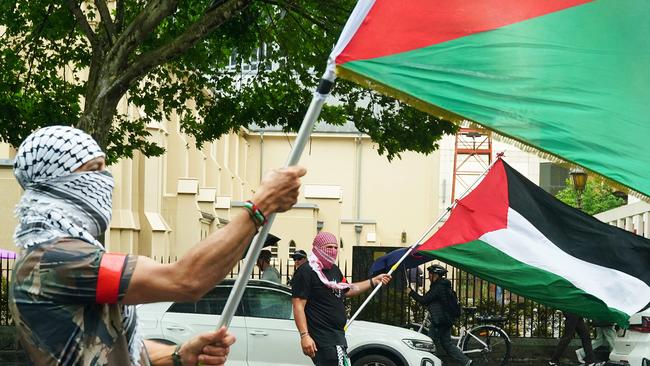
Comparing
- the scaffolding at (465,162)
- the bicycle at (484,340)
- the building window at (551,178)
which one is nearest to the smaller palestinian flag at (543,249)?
the bicycle at (484,340)

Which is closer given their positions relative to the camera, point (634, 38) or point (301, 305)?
point (634, 38)

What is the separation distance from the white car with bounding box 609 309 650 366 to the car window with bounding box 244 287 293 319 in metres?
5.13

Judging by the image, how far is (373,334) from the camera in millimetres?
14609

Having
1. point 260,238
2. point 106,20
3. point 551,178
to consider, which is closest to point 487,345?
point 106,20

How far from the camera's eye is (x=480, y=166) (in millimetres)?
93938

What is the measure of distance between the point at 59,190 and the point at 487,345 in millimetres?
16806

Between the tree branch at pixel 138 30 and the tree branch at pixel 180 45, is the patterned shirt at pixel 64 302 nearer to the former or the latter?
the tree branch at pixel 180 45

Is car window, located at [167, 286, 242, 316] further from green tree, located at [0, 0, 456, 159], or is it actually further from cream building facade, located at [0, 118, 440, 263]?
cream building facade, located at [0, 118, 440, 263]

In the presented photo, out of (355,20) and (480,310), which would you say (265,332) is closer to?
(480,310)

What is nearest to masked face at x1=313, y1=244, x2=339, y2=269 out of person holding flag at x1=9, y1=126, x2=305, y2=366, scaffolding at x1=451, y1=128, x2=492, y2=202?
person holding flag at x1=9, y1=126, x2=305, y2=366

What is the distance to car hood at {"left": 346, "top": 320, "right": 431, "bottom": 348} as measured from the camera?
14516 millimetres

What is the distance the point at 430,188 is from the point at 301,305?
56408mm

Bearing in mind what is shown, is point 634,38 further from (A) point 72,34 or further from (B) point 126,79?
(A) point 72,34

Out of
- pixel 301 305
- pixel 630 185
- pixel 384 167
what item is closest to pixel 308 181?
pixel 384 167
